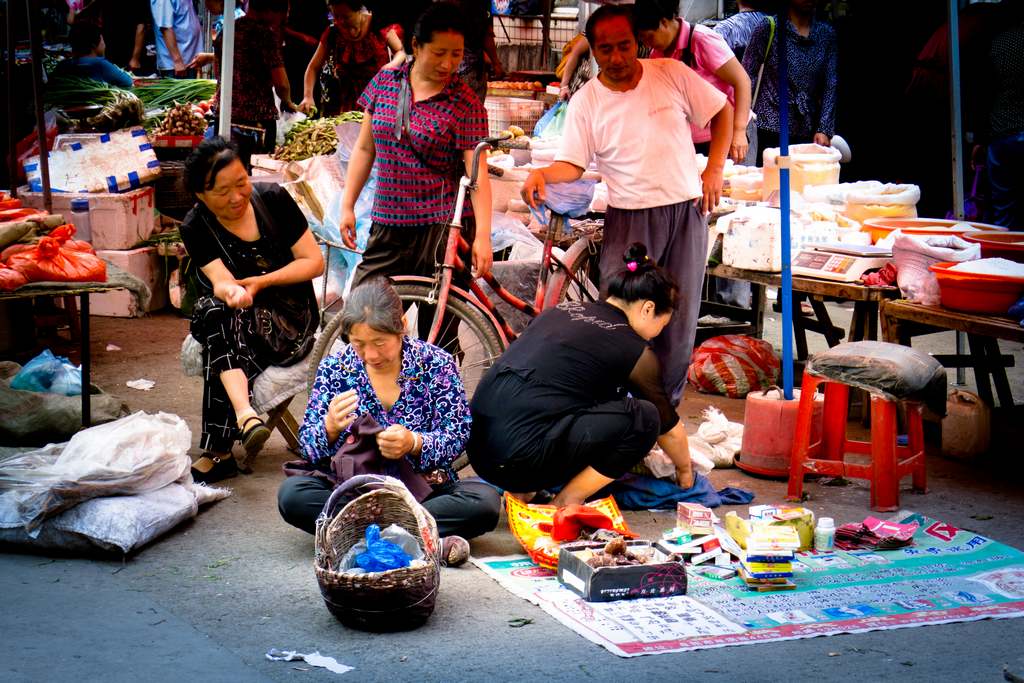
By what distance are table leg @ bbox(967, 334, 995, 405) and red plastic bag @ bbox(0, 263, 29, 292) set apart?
5.08m

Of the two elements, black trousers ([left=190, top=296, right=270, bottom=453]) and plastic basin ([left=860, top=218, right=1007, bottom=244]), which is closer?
black trousers ([left=190, top=296, right=270, bottom=453])

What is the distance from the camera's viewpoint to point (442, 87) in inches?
227

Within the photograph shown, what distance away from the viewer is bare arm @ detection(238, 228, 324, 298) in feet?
18.1

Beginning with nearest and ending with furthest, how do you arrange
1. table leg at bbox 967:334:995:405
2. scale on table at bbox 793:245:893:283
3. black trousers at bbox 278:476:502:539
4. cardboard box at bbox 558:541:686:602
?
1. cardboard box at bbox 558:541:686:602
2. black trousers at bbox 278:476:502:539
3. scale on table at bbox 793:245:893:283
4. table leg at bbox 967:334:995:405

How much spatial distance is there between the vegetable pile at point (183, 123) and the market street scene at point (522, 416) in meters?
1.23

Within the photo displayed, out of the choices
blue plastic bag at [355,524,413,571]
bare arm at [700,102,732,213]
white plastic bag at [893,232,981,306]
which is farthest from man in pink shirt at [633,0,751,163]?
blue plastic bag at [355,524,413,571]

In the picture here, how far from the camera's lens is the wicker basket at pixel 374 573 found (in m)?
3.88

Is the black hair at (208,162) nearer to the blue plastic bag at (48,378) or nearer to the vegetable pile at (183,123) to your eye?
the blue plastic bag at (48,378)

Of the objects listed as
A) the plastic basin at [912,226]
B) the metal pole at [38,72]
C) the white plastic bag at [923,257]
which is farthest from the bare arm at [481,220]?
the metal pole at [38,72]

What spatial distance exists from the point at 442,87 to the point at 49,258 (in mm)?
2118

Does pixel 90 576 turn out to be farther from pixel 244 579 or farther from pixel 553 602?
pixel 553 602

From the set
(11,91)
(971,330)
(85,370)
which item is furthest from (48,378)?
(971,330)

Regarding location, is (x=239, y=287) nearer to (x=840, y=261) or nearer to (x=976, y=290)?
(x=840, y=261)

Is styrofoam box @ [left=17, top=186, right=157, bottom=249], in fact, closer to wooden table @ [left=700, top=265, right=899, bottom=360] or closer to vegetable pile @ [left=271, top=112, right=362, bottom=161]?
vegetable pile @ [left=271, top=112, right=362, bottom=161]
